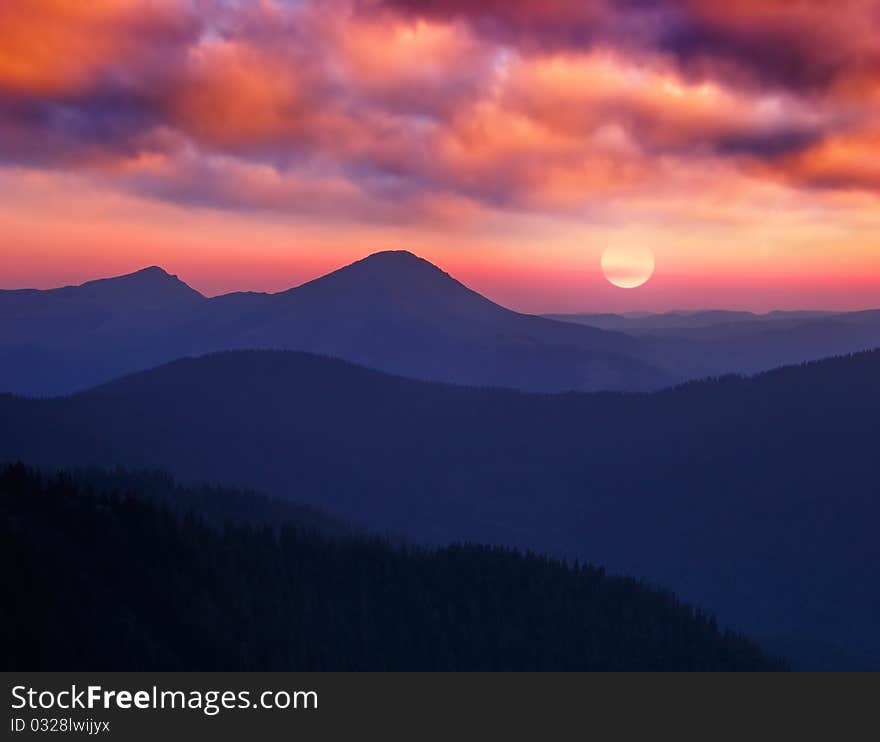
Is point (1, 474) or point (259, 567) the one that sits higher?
point (1, 474)

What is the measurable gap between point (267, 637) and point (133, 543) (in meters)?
24.6

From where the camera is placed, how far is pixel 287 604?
478 ft

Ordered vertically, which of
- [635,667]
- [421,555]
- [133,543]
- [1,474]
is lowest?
[635,667]

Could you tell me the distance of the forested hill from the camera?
94.4 meters

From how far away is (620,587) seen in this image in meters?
193

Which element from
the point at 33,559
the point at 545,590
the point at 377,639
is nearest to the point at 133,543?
the point at 33,559

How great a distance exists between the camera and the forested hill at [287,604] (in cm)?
9444

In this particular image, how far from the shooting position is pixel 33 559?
98250 mm
